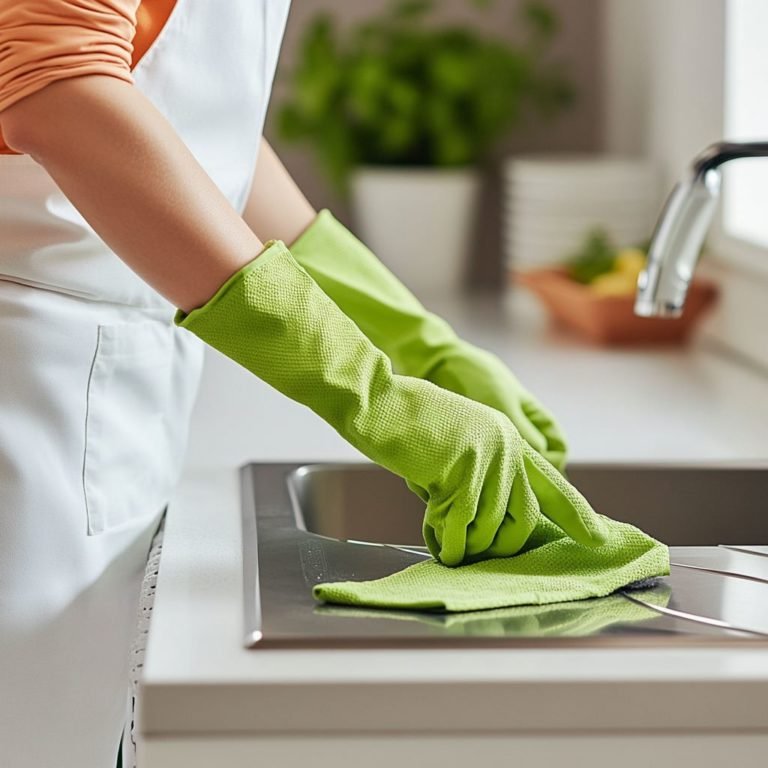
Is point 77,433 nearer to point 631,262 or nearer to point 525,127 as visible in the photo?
point 631,262

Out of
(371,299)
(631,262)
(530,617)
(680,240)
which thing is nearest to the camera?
(530,617)

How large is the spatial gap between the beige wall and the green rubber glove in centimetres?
148

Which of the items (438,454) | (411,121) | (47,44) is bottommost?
(438,454)

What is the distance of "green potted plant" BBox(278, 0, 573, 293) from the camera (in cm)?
233

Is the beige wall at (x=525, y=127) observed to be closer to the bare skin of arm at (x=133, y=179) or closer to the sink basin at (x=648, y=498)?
the sink basin at (x=648, y=498)

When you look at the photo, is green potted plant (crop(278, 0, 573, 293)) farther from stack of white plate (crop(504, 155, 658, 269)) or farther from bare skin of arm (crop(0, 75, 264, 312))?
bare skin of arm (crop(0, 75, 264, 312))

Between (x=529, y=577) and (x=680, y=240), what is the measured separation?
0.36m

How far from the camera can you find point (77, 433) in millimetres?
889

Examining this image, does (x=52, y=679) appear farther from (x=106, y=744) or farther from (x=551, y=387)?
(x=551, y=387)

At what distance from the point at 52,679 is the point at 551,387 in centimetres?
79

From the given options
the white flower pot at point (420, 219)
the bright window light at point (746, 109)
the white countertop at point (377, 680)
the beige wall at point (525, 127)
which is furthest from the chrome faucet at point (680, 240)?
Answer: the beige wall at point (525, 127)

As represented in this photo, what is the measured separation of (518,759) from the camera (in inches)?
24.6

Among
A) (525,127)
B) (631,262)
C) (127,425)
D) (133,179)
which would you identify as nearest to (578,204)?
(631,262)

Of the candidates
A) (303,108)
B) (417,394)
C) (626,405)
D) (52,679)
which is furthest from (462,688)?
(303,108)
